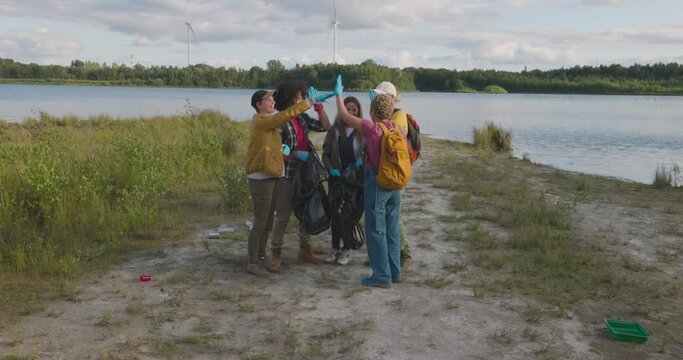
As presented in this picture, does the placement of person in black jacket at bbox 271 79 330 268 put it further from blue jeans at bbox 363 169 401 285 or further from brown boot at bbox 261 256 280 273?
blue jeans at bbox 363 169 401 285

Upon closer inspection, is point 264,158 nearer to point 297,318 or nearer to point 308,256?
point 308,256

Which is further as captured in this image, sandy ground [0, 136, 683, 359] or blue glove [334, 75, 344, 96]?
blue glove [334, 75, 344, 96]

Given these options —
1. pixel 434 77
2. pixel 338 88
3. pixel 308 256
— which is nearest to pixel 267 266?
pixel 308 256

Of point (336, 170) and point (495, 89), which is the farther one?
point (495, 89)

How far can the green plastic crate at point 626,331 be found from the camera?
12.5 ft

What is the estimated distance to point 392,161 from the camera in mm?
4570

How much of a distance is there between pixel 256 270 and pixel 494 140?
1530 centimetres

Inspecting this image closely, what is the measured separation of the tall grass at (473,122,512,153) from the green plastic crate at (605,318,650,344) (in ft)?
47.8

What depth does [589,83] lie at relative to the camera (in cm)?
9638

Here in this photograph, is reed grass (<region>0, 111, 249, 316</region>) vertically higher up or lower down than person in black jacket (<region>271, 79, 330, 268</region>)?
lower down

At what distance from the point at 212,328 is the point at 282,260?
1762 millimetres

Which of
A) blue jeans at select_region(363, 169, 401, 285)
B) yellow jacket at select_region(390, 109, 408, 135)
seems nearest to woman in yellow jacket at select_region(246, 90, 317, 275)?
yellow jacket at select_region(390, 109, 408, 135)

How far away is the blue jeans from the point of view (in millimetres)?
4703

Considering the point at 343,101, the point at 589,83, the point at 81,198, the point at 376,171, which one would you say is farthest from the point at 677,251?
the point at 589,83
